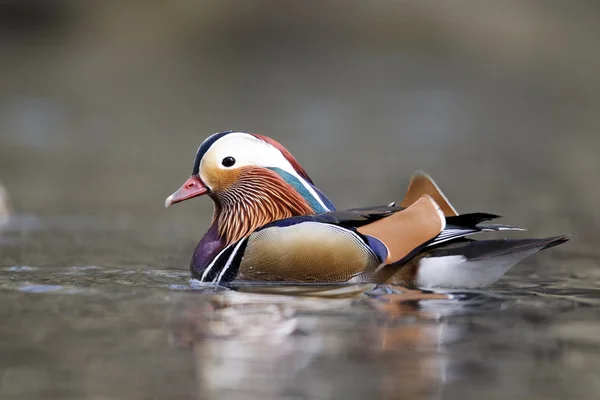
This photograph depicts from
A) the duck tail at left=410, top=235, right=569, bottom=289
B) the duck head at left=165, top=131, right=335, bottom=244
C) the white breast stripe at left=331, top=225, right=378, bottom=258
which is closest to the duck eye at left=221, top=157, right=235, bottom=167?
the duck head at left=165, top=131, right=335, bottom=244

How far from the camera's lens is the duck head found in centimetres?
601

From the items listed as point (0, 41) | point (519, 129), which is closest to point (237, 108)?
point (519, 129)

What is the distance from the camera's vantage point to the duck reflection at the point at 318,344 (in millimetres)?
3621

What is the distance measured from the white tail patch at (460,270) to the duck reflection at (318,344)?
0.49ft

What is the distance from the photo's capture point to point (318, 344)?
13.9 feet

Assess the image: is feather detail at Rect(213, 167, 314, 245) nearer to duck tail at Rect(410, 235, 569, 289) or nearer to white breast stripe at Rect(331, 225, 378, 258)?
white breast stripe at Rect(331, 225, 378, 258)

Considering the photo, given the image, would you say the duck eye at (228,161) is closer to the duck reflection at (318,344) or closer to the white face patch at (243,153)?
the white face patch at (243,153)

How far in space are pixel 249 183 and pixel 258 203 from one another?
0.11m

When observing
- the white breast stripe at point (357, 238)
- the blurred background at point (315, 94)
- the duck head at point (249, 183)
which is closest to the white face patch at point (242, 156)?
the duck head at point (249, 183)

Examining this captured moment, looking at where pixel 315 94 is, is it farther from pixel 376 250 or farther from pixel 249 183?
pixel 376 250

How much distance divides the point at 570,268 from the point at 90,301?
2815mm

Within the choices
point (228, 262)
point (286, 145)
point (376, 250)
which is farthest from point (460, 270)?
point (286, 145)

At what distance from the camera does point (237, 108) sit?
19.2 metres

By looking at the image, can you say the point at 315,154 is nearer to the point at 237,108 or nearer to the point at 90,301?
the point at 237,108
